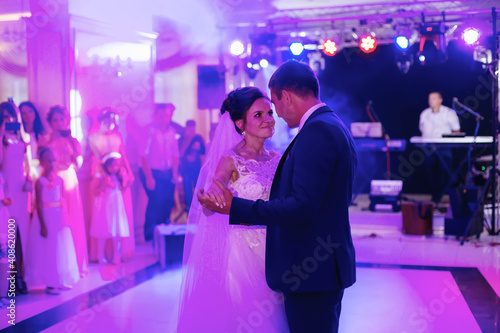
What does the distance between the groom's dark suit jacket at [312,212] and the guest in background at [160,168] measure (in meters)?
5.55

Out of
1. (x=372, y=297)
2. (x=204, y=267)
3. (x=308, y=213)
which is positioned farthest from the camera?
(x=372, y=297)

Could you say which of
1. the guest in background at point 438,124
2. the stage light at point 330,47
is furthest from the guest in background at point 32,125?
the guest in background at point 438,124

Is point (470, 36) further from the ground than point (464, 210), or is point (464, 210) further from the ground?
point (470, 36)

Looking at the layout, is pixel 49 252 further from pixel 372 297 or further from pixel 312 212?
pixel 312 212

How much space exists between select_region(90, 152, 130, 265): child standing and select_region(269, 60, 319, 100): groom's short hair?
444 centimetres

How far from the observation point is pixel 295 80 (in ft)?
6.09

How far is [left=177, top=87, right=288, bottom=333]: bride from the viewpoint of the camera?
272cm

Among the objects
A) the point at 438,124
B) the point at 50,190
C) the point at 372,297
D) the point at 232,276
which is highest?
the point at 438,124

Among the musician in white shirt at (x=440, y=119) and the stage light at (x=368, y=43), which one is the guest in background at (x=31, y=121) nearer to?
the stage light at (x=368, y=43)

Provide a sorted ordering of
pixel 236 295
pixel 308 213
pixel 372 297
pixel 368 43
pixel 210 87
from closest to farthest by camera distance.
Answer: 1. pixel 308 213
2. pixel 236 295
3. pixel 372 297
4. pixel 368 43
5. pixel 210 87

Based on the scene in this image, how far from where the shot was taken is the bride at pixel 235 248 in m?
2.72

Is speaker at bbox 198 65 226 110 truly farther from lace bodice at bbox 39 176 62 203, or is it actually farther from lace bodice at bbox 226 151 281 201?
lace bodice at bbox 226 151 281 201

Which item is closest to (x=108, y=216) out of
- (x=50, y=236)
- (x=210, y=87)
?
(x=50, y=236)

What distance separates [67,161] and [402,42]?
197 inches
